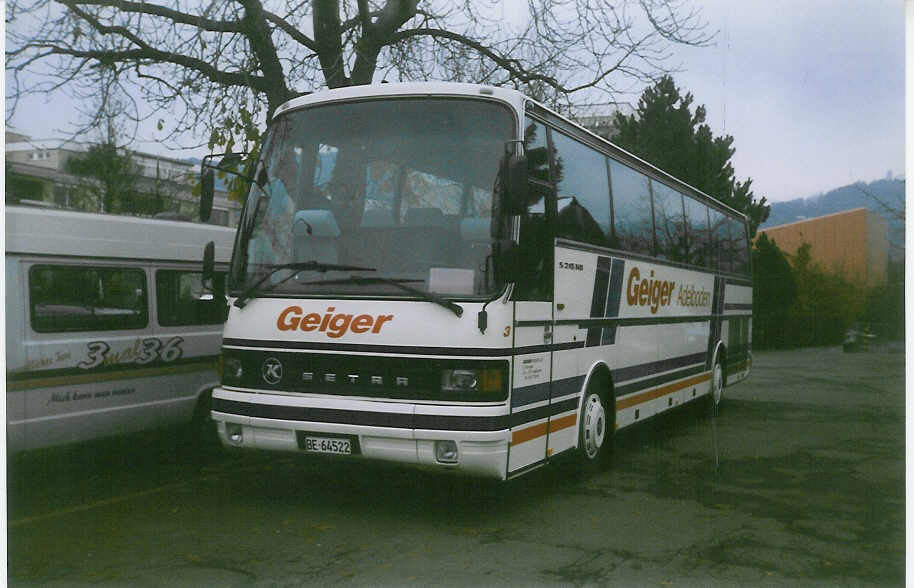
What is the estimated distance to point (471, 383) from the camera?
647cm

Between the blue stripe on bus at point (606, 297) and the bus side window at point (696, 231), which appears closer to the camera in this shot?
the blue stripe on bus at point (606, 297)

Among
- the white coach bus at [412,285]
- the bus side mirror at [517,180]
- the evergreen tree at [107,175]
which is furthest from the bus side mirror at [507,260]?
the evergreen tree at [107,175]

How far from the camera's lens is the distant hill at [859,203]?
22.1 feet

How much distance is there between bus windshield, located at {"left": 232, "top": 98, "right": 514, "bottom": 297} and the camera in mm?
6641

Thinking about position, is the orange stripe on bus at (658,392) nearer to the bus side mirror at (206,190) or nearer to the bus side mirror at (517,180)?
the bus side mirror at (517,180)

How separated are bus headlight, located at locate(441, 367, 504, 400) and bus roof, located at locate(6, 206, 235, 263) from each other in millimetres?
3729

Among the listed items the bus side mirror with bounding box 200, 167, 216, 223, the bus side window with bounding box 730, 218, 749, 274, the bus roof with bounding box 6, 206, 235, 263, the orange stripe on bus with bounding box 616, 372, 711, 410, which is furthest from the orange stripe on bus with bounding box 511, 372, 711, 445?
the bus roof with bounding box 6, 206, 235, 263

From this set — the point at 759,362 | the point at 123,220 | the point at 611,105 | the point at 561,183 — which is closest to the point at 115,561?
the point at 123,220

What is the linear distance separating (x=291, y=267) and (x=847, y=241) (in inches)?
246

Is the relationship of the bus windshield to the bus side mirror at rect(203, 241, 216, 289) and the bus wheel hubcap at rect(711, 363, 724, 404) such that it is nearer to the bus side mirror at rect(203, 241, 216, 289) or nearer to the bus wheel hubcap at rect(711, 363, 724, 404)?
the bus side mirror at rect(203, 241, 216, 289)

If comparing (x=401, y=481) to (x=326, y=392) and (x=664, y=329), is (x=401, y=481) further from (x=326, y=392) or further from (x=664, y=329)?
(x=664, y=329)

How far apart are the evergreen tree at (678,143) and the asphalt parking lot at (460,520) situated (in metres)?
4.42

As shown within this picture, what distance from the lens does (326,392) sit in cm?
675

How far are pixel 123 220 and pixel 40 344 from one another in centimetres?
155
